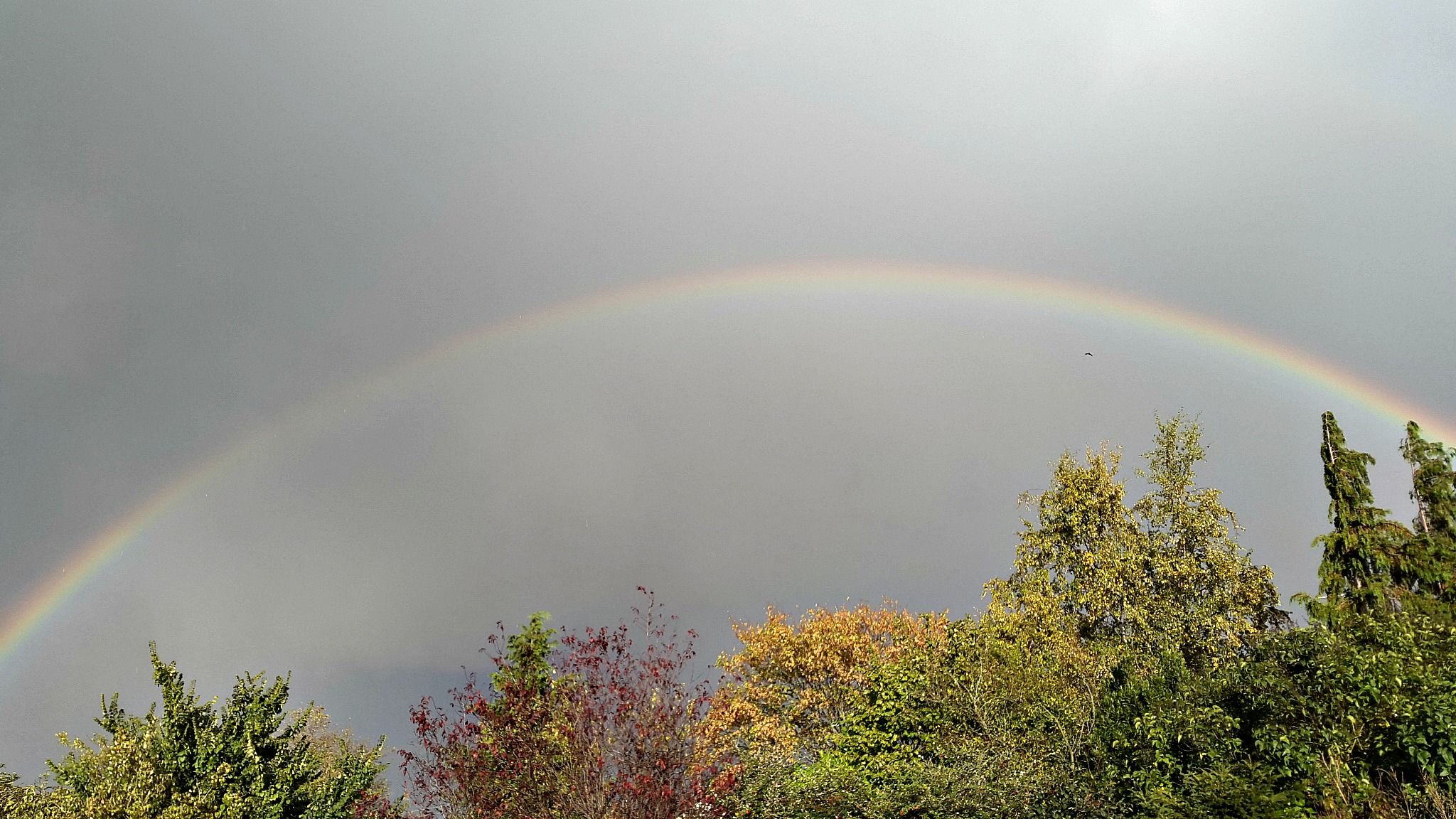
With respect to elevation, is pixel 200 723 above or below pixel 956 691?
below

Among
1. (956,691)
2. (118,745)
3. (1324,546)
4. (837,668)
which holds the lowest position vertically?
(118,745)

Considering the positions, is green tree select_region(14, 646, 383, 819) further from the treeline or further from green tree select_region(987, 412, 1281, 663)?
green tree select_region(987, 412, 1281, 663)

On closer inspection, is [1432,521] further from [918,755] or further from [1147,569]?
[918,755]

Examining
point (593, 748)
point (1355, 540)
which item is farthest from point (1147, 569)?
point (593, 748)

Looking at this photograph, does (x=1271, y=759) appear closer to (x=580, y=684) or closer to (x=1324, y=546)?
(x=580, y=684)

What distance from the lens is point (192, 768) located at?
1370 cm

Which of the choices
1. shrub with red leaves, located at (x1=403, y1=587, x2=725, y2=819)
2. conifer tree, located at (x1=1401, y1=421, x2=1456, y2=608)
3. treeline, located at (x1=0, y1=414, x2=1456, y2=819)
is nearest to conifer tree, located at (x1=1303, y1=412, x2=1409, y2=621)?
conifer tree, located at (x1=1401, y1=421, x2=1456, y2=608)

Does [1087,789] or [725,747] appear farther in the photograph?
[1087,789]

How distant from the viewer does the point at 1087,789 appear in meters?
15.5

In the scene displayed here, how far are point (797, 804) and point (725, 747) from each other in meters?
1.51

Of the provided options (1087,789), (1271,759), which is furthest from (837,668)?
(1271,759)

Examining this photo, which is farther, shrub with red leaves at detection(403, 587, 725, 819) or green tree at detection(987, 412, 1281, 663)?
green tree at detection(987, 412, 1281, 663)

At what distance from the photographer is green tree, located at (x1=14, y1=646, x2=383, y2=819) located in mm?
13008

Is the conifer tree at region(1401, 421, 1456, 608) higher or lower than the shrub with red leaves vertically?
higher
